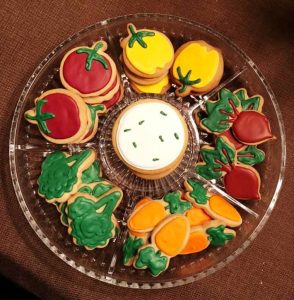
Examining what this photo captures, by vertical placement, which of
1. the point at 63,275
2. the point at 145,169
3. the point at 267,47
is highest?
the point at 267,47

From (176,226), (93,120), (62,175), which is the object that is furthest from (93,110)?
(176,226)

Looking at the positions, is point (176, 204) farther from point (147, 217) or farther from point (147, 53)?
point (147, 53)

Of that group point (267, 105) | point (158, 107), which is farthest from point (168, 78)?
point (267, 105)

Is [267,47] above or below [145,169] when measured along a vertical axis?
above

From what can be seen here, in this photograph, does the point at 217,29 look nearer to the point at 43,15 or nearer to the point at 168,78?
the point at 168,78

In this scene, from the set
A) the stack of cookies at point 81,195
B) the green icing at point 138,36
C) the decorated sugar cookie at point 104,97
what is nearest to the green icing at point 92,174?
the stack of cookies at point 81,195

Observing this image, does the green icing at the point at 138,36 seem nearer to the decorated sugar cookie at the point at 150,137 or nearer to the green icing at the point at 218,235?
the decorated sugar cookie at the point at 150,137

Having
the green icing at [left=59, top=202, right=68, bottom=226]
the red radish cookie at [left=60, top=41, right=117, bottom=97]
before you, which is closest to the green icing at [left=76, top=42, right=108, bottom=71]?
the red radish cookie at [left=60, top=41, right=117, bottom=97]

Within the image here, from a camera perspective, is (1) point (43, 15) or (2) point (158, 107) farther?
(1) point (43, 15)
